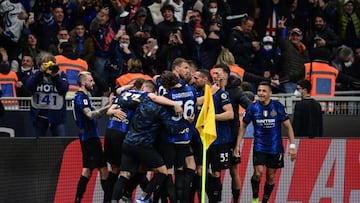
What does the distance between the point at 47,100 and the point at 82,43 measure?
3.15 m

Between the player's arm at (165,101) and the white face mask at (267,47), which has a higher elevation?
the white face mask at (267,47)

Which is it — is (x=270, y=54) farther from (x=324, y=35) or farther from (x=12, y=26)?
(x=12, y=26)

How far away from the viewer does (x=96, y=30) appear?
22.0 m

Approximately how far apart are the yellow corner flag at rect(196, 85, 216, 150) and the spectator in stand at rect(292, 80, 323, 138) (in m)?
3.08

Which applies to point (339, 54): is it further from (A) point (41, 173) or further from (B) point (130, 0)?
(A) point (41, 173)

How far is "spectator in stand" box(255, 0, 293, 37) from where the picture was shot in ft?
79.0

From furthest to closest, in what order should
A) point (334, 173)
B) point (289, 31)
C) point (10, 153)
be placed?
point (289, 31), point (334, 173), point (10, 153)

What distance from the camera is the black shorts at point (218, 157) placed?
58.7 ft

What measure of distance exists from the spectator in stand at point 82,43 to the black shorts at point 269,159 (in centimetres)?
491

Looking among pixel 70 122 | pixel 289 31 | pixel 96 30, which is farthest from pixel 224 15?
pixel 70 122

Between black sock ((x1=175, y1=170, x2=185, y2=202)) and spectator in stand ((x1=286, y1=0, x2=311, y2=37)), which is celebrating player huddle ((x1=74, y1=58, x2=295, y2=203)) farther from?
spectator in stand ((x1=286, y1=0, x2=311, y2=37))

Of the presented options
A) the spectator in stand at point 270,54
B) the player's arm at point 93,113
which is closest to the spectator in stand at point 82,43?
the spectator in stand at point 270,54

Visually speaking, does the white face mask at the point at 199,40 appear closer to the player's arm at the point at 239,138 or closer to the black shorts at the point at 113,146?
the player's arm at the point at 239,138

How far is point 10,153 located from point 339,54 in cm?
817
